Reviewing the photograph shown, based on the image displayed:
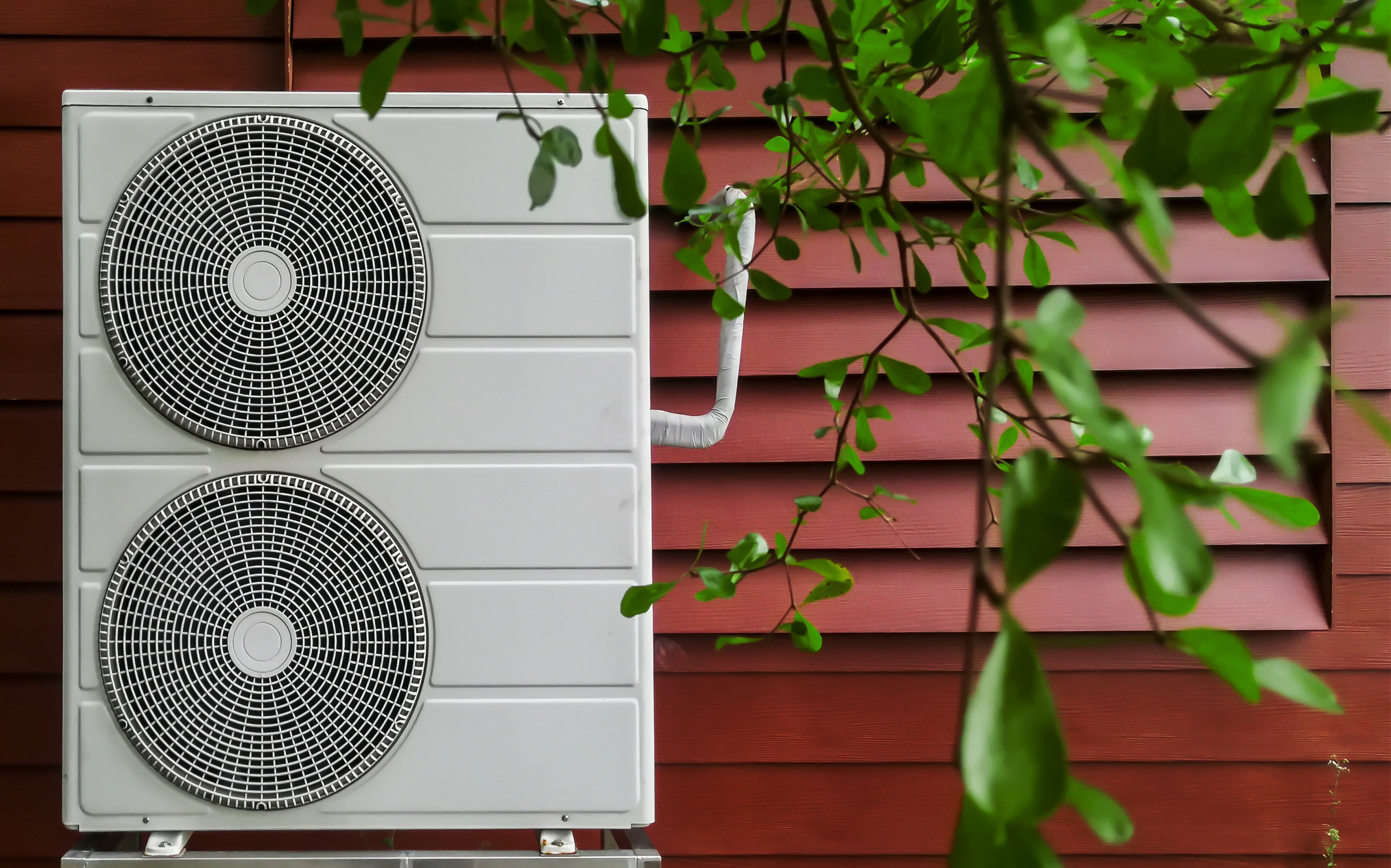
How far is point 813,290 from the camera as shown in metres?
1.50

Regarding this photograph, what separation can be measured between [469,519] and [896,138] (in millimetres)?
1003

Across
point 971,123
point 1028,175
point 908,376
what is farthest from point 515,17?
point 1028,175

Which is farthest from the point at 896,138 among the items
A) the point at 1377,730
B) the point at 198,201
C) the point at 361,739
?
the point at 1377,730

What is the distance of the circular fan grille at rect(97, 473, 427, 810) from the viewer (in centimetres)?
93

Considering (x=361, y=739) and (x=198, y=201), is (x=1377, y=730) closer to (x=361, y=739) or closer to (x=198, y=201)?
(x=361, y=739)

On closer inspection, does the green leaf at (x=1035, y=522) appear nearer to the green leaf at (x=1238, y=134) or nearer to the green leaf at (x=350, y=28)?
the green leaf at (x=1238, y=134)

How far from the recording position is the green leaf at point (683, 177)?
0.35 m

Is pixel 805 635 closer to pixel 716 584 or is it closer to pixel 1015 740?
pixel 716 584

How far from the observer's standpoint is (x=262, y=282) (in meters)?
0.93

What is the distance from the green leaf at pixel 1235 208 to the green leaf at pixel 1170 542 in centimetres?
22

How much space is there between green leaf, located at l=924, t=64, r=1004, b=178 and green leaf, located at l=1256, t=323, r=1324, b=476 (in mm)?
124

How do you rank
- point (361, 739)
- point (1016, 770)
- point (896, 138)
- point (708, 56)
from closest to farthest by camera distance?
1. point (1016, 770)
2. point (708, 56)
3. point (361, 739)
4. point (896, 138)

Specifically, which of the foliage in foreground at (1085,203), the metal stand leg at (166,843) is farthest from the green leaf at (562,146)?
the metal stand leg at (166,843)

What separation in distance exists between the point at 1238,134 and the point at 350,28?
401mm
